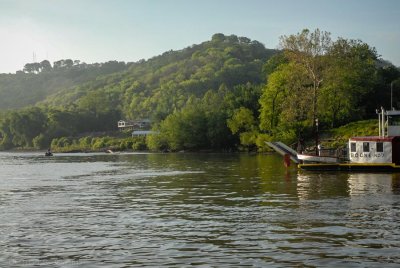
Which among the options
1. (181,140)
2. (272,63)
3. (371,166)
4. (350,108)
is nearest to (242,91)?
(272,63)

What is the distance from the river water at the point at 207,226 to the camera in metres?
18.6

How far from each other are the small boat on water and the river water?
979cm

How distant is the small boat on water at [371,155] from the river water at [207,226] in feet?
32.1

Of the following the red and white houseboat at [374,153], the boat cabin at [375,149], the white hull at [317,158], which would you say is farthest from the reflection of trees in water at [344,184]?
the white hull at [317,158]

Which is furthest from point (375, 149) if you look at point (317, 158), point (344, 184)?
point (344, 184)

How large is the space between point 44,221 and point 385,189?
23923 mm

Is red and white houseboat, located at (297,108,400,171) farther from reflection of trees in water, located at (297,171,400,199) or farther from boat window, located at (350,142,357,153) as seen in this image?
reflection of trees in water, located at (297,171,400,199)

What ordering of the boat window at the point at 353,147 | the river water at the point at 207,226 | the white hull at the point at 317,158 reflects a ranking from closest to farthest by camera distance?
the river water at the point at 207,226
the boat window at the point at 353,147
the white hull at the point at 317,158

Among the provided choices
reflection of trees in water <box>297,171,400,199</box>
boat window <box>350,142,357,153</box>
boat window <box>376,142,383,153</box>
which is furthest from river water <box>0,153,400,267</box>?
boat window <box>350,142,357,153</box>

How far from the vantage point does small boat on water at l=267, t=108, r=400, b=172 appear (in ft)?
171

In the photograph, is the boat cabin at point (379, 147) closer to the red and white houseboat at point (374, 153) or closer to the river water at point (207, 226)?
the red and white houseboat at point (374, 153)

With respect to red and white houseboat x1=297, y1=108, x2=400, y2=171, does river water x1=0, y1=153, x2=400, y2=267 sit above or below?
below

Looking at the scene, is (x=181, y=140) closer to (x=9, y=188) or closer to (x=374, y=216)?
(x=9, y=188)

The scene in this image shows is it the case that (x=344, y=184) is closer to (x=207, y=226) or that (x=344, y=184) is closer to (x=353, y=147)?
(x=353, y=147)
